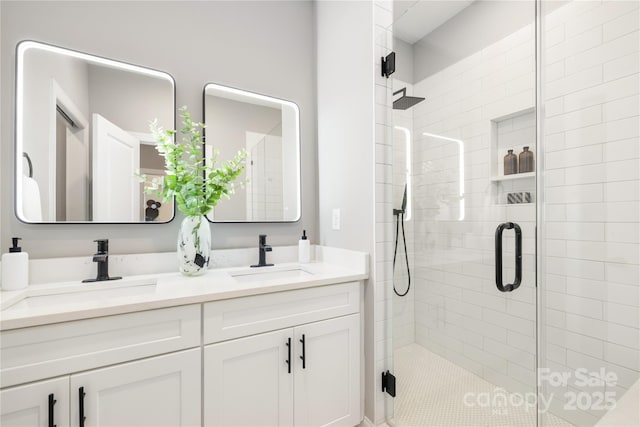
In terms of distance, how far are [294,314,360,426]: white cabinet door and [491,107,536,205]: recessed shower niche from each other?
0.96 m

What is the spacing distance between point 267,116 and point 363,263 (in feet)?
3.74

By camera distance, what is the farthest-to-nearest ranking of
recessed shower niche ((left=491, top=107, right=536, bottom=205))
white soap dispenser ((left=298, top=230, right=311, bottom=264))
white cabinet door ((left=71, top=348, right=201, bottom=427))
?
white soap dispenser ((left=298, top=230, right=311, bottom=264)) < recessed shower niche ((left=491, top=107, right=536, bottom=205)) < white cabinet door ((left=71, top=348, right=201, bottom=427))

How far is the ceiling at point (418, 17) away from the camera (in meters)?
1.47

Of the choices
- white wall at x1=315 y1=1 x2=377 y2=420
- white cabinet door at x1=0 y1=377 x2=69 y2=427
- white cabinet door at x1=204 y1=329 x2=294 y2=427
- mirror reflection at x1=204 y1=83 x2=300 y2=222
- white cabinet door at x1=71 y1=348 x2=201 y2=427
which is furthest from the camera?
mirror reflection at x1=204 y1=83 x2=300 y2=222

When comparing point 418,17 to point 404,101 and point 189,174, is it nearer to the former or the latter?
point 404,101

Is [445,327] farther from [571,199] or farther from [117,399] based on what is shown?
[117,399]

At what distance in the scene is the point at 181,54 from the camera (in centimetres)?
163

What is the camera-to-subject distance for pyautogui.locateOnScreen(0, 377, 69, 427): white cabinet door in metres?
0.84

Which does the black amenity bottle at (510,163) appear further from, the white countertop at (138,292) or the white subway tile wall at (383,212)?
the white countertop at (138,292)

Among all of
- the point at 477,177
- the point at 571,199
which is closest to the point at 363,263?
the point at 477,177

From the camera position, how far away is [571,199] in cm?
142

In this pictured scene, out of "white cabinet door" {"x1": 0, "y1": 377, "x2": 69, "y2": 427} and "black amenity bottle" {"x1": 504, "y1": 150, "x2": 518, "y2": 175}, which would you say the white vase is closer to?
"white cabinet door" {"x1": 0, "y1": 377, "x2": 69, "y2": 427}

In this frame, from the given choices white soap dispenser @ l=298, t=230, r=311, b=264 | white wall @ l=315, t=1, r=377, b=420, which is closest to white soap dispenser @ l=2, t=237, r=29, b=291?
white soap dispenser @ l=298, t=230, r=311, b=264

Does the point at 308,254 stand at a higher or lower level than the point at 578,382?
higher
